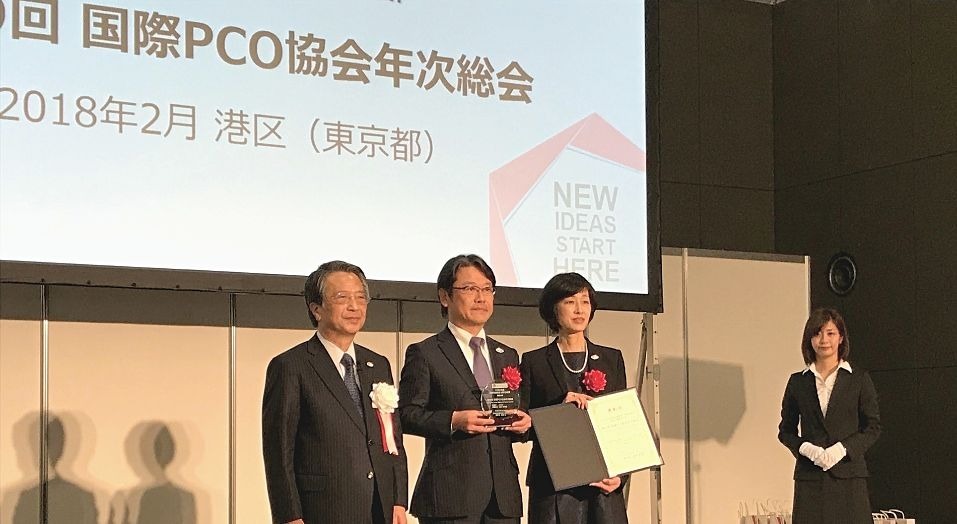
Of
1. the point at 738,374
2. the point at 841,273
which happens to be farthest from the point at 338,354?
the point at 841,273

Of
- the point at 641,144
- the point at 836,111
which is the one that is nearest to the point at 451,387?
the point at 641,144

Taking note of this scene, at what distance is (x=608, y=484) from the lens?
432 cm

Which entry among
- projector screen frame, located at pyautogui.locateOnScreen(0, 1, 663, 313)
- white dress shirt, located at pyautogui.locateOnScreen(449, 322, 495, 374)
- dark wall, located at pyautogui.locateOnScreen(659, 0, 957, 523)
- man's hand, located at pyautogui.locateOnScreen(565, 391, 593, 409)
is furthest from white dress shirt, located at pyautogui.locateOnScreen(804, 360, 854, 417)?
white dress shirt, located at pyautogui.locateOnScreen(449, 322, 495, 374)

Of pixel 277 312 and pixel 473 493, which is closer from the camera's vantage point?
pixel 473 493

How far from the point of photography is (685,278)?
276 inches

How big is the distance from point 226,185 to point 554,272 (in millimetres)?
1573

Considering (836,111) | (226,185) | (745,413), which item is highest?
(836,111)

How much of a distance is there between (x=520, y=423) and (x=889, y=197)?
160 inches

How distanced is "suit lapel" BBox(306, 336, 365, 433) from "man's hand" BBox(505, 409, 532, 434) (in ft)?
1.69

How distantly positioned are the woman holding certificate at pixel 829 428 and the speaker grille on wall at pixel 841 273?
221 cm

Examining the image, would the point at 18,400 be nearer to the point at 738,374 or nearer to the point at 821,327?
the point at 821,327

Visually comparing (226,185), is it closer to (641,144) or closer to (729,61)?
(641,144)

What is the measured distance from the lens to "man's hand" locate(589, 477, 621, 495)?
14.1 ft

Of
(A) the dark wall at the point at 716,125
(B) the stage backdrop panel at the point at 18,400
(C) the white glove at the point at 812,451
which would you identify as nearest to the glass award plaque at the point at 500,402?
(C) the white glove at the point at 812,451
